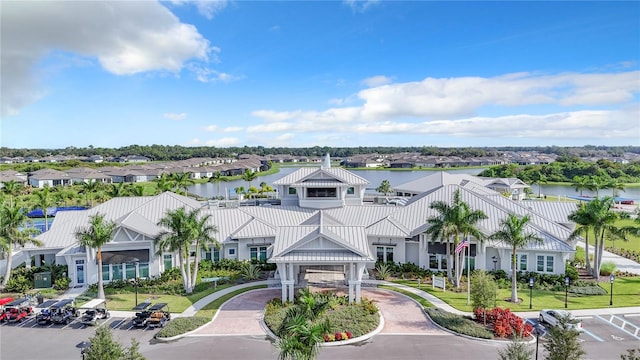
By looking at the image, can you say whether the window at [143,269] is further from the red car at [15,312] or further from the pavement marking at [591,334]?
the pavement marking at [591,334]

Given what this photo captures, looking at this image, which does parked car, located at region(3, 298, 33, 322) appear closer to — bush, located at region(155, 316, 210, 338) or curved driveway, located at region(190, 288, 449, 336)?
bush, located at region(155, 316, 210, 338)


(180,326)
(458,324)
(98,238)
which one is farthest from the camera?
(98,238)

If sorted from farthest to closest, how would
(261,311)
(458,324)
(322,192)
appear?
(322,192) → (261,311) → (458,324)

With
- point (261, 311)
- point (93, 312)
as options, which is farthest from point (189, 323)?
point (93, 312)

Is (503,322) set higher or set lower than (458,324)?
higher

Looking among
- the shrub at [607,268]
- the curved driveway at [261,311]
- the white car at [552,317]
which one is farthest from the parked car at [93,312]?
the shrub at [607,268]

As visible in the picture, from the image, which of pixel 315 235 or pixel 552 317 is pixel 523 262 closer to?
pixel 552 317

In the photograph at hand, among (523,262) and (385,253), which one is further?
(385,253)
